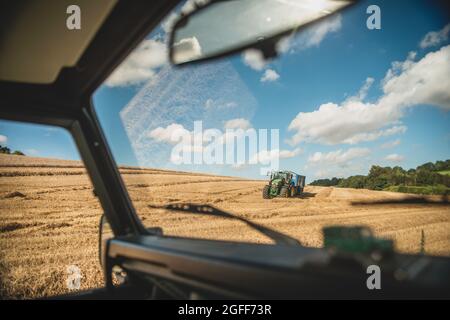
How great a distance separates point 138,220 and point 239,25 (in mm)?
1354

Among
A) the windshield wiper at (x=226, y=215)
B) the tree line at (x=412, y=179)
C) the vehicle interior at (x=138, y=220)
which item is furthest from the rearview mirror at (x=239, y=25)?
the windshield wiper at (x=226, y=215)

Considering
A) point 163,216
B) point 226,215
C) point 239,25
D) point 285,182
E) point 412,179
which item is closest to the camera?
point 412,179

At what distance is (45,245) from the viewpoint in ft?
25.2

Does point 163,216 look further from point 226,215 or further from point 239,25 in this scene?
point 239,25

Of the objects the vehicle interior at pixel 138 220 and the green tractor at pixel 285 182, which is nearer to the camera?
the vehicle interior at pixel 138 220

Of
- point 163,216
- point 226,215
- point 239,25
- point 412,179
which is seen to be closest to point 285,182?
point 163,216

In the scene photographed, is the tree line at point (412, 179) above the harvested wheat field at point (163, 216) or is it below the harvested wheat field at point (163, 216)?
above

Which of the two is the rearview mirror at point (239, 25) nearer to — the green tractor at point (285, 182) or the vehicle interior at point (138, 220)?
the vehicle interior at point (138, 220)

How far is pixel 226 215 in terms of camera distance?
5.77 feet

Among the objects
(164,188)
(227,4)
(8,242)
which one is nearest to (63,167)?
(8,242)

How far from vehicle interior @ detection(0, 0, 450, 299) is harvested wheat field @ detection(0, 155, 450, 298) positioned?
90 mm

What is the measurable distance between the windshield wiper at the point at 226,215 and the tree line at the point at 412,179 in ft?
1.60

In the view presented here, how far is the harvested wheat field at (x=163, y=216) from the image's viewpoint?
1229 mm

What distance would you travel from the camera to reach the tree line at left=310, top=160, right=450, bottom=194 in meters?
1.00
